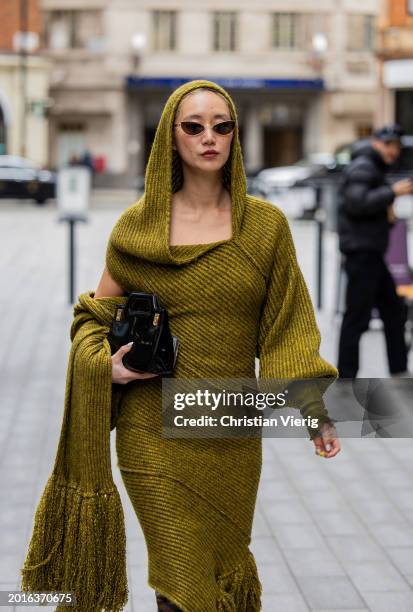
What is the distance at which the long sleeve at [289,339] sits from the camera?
3.24m

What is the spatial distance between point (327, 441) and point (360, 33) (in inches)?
2032

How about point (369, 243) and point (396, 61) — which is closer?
point (369, 243)

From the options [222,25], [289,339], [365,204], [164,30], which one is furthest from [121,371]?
[222,25]

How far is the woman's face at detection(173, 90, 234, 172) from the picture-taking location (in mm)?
3205

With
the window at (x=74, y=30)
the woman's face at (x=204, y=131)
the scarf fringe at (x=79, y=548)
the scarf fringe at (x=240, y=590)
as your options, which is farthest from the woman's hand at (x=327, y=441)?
the window at (x=74, y=30)

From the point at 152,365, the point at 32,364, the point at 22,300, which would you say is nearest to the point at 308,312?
the point at 152,365

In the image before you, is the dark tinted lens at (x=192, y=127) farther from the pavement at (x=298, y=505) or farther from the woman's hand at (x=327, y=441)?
the pavement at (x=298, y=505)

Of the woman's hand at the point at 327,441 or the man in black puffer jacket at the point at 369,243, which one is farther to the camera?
the man in black puffer jacket at the point at 369,243

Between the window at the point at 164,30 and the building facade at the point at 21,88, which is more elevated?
the window at the point at 164,30

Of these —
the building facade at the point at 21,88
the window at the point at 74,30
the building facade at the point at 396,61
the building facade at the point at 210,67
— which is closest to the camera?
the building facade at the point at 396,61

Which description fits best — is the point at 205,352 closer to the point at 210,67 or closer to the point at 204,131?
the point at 204,131

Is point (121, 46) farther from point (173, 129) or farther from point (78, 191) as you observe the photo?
point (173, 129)

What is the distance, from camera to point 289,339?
10.8ft

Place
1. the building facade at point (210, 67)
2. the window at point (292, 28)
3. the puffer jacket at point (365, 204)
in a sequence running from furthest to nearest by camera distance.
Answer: the window at point (292, 28) → the building facade at point (210, 67) → the puffer jacket at point (365, 204)
